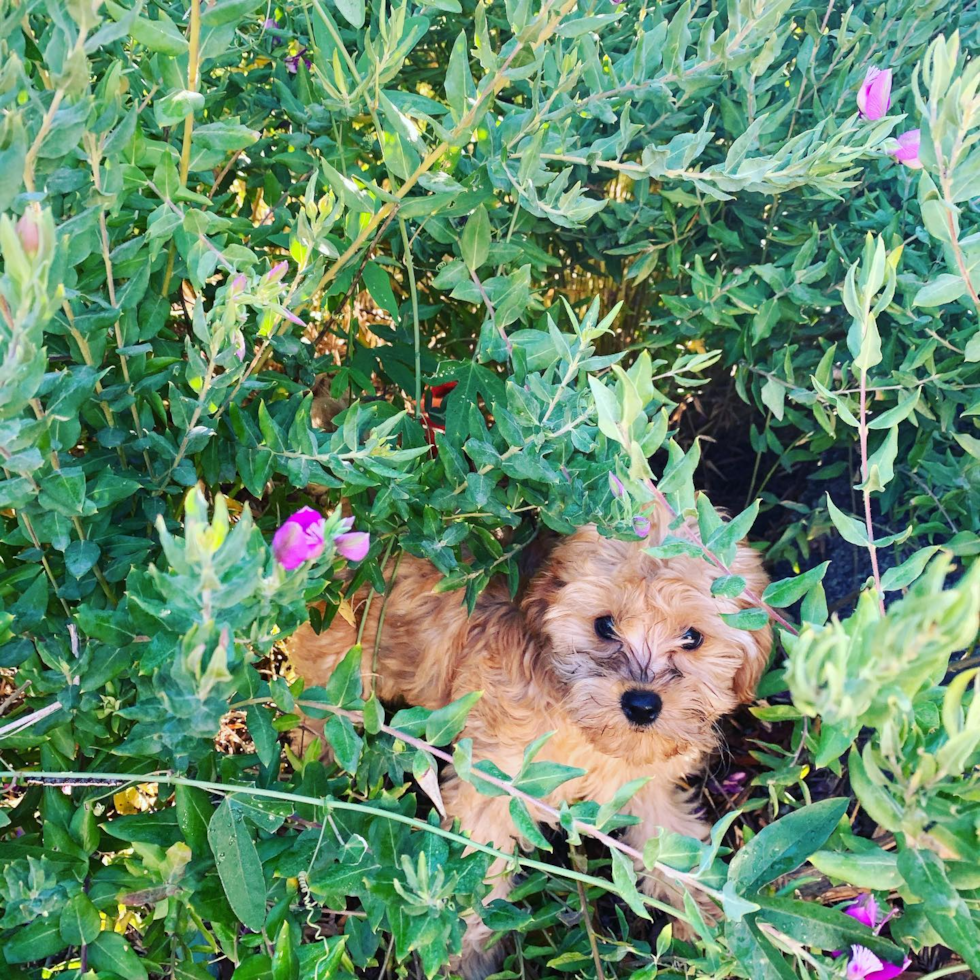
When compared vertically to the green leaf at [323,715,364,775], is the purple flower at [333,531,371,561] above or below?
above

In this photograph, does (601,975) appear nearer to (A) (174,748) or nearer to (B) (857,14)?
(A) (174,748)

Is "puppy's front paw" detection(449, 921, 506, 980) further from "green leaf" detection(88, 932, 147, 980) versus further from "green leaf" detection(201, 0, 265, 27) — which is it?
"green leaf" detection(201, 0, 265, 27)

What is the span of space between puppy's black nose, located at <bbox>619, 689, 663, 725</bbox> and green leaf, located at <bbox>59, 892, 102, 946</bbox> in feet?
4.02

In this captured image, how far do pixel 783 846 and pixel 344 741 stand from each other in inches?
27.2

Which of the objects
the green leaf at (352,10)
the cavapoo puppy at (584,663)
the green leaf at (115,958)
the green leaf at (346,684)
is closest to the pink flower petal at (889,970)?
the cavapoo puppy at (584,663)

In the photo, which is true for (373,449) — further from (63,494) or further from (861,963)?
(861,963)

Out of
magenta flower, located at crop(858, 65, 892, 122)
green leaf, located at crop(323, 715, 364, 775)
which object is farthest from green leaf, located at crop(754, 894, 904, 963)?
magenta flower, located at crop(858, 65, 892, 122)

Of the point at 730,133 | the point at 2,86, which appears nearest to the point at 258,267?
the point at 2,86

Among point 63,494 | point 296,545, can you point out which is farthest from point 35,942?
point 296,545

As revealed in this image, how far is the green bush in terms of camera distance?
3.72 ft

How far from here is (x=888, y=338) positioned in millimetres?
2395

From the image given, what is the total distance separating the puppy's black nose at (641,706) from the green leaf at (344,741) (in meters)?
0.92

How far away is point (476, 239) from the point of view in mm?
1811

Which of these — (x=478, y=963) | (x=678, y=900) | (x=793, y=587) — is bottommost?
(x=478, y=963)
